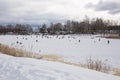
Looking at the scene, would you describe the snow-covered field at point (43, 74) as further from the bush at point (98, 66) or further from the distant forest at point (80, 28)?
the distant forest at point (80, 28)

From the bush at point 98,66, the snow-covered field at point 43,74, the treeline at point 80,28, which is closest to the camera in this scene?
the snow-covered field at point 43,74

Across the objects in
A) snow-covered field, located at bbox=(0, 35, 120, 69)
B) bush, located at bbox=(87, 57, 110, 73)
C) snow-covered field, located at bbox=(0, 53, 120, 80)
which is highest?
snow-covered field, located at bbox=(0, 53, 120, 80)

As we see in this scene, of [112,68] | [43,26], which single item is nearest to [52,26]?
[43,26]

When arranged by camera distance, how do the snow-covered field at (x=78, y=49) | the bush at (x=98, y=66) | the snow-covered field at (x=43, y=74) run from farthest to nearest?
the snow-covered field at (x=78, y=49) < the bush at (x=98, y=66) < the snow-covered field at (x=43, y=74)

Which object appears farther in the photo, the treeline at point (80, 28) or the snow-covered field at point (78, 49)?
the treeline at point (80, 28)

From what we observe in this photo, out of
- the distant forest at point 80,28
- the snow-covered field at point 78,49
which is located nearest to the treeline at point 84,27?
the distant forest at point 80,28

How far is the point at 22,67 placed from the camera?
6871 millimetres

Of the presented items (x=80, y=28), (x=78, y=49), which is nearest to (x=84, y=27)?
(x=80, y=28)

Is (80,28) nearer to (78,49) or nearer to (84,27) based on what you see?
(84,27)

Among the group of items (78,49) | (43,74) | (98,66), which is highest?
(43,74)

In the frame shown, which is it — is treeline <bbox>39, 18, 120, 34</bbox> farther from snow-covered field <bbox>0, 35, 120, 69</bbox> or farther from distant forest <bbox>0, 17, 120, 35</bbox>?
snow-covered field <bbox>0, 35, 120, 69</bbox>

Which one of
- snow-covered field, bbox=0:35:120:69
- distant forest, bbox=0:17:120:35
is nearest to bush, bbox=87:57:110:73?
snow-covered field, bbox=0:35:120:69

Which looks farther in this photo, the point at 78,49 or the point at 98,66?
the point at 78,49

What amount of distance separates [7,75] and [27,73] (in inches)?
26.4
